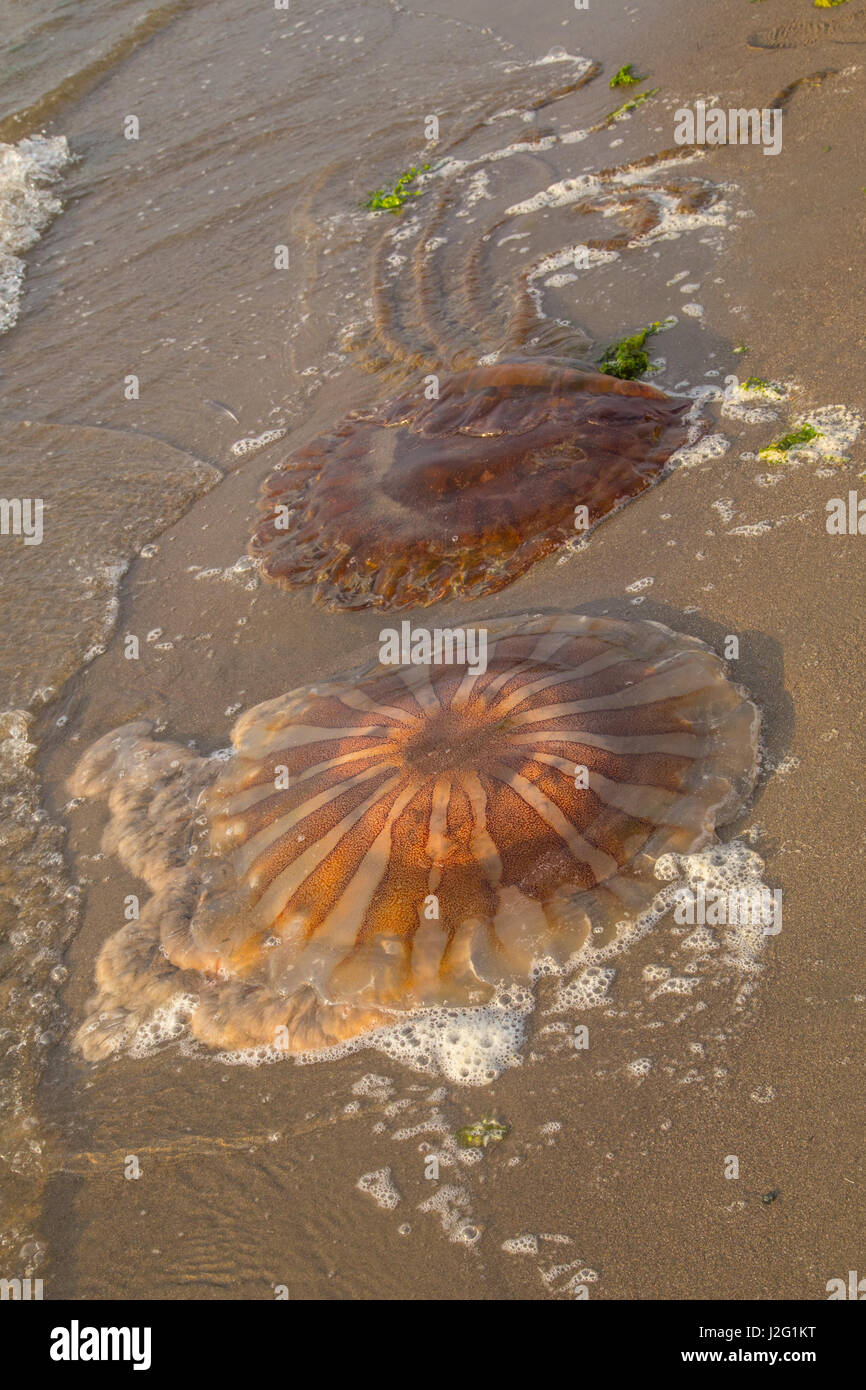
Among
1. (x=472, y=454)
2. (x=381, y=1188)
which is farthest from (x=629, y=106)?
(x=381, y=1188)

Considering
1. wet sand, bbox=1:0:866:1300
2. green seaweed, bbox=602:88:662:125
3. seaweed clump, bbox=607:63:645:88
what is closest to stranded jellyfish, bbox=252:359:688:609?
wet sand, bbox=1:0:866:1300

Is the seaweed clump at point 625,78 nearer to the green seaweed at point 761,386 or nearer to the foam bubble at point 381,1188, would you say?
the green seaweed at point 761,386

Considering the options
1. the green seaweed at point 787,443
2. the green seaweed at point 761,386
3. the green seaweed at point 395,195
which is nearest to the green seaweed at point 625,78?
the green seaweed at point 395,195

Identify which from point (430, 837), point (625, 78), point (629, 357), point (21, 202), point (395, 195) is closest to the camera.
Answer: point (430, 837)

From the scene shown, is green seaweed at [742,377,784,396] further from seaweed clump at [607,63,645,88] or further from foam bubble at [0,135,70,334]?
foam bubble at [0,135,70,334]

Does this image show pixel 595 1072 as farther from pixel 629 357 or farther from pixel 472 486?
pixel 629 357
